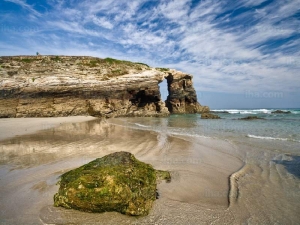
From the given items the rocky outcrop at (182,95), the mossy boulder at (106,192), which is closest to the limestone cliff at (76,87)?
the rocky outcrop at (182,95)

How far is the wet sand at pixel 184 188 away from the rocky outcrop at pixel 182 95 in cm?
4401

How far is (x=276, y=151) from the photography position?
7762 millimetres

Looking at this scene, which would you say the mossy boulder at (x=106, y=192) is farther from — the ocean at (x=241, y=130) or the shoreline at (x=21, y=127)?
the shoreline at (x=21, y=127)

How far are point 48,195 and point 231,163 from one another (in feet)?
17.5

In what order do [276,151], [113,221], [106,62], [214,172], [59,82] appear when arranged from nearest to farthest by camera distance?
1. [113,221]
2. [214,172]
3. [276,151]
4. [59,82]
5. [106,62]

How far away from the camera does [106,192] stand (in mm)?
3201

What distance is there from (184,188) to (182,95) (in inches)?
1909

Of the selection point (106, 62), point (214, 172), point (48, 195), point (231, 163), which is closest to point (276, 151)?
point (231, 163)

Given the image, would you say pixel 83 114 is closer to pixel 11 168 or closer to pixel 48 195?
pixel 11 168

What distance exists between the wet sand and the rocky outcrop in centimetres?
4401

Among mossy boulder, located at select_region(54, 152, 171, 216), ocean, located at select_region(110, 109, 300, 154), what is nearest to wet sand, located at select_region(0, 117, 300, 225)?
mossy boulder, located at select_region(54, 152, 171, 216)

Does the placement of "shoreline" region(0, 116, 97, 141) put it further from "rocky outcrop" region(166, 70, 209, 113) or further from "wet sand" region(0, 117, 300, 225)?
"rocky outcrop" region(166, 70, 209, 113)

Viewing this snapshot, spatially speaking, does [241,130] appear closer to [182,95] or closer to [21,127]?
[21,127]

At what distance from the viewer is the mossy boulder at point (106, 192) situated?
10.5 feet
